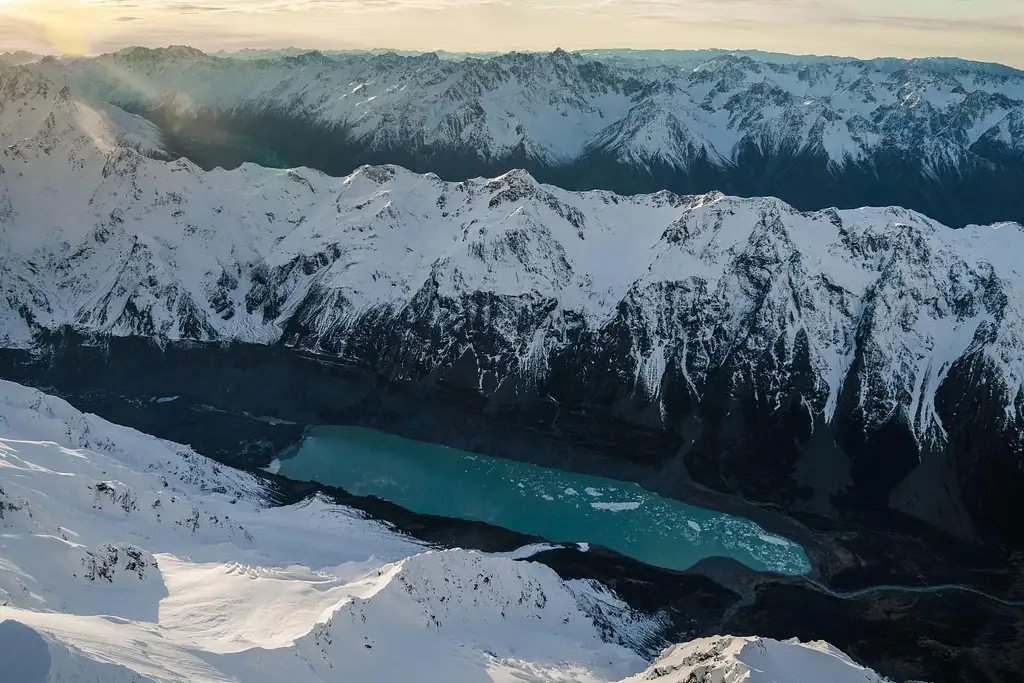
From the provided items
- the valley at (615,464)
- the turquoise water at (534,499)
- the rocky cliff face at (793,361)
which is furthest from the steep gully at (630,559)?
the rocky cliff face at (793,361)

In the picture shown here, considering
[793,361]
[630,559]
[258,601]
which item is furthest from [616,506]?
[258,601]

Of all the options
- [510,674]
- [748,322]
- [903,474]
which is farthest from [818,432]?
[510,674]

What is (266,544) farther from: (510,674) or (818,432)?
(818,432)

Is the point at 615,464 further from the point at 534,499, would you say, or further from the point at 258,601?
the point at 258,601

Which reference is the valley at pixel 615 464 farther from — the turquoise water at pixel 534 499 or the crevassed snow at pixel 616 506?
the crevassed snow at pixel 616 506

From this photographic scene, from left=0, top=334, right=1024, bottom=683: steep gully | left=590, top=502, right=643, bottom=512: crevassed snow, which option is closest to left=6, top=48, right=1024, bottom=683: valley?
left=0, top=334, right=1024, bottom=683: steep gully

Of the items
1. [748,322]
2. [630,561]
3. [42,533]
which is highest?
[748,322]

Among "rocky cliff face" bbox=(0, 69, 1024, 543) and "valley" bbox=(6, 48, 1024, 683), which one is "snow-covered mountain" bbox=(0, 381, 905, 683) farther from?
"rocky cliff face" bbox=(0, 69, 1024, 543)
